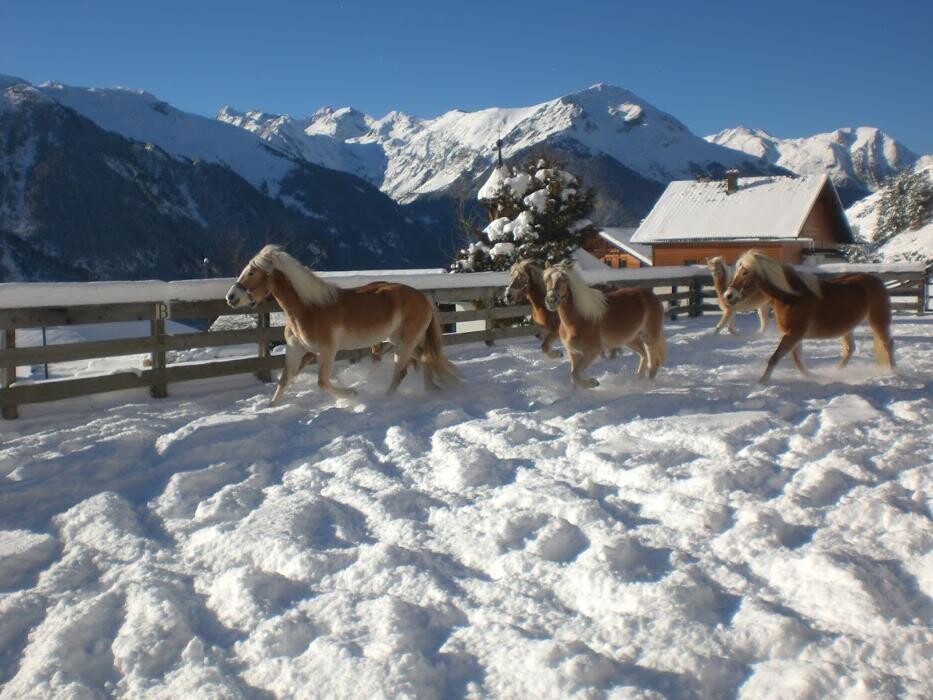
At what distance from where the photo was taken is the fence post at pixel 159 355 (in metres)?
6.87

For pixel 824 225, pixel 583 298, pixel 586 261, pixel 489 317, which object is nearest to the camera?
pixel 583 298

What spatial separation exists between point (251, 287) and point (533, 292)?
319 cm

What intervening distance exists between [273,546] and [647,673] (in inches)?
72.7

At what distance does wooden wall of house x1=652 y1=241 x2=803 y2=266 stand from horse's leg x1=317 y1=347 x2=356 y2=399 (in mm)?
28621

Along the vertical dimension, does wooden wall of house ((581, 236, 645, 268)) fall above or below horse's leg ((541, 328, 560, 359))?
above

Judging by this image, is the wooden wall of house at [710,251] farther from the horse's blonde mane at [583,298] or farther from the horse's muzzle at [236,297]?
the horse's muzzle at [236,297]

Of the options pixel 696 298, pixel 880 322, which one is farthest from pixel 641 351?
pixel 696 298

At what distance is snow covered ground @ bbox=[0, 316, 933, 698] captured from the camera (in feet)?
8.21

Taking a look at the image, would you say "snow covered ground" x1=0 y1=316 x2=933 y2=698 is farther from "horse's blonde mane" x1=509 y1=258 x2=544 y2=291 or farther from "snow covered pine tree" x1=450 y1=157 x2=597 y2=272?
"snow covered pine tree" x1=450 y1=157 x2=597 y2=272

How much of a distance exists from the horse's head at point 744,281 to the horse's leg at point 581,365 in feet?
4.91

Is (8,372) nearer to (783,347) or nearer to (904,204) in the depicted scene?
(783,347)

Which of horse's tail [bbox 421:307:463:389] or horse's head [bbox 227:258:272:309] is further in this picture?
horse's tail [bbox 421:307:463:389]

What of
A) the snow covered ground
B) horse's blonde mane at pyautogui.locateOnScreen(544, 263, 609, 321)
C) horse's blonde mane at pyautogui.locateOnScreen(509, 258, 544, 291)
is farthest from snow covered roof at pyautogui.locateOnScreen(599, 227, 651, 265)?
the snow covered ground

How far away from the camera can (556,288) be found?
6.77 meters
